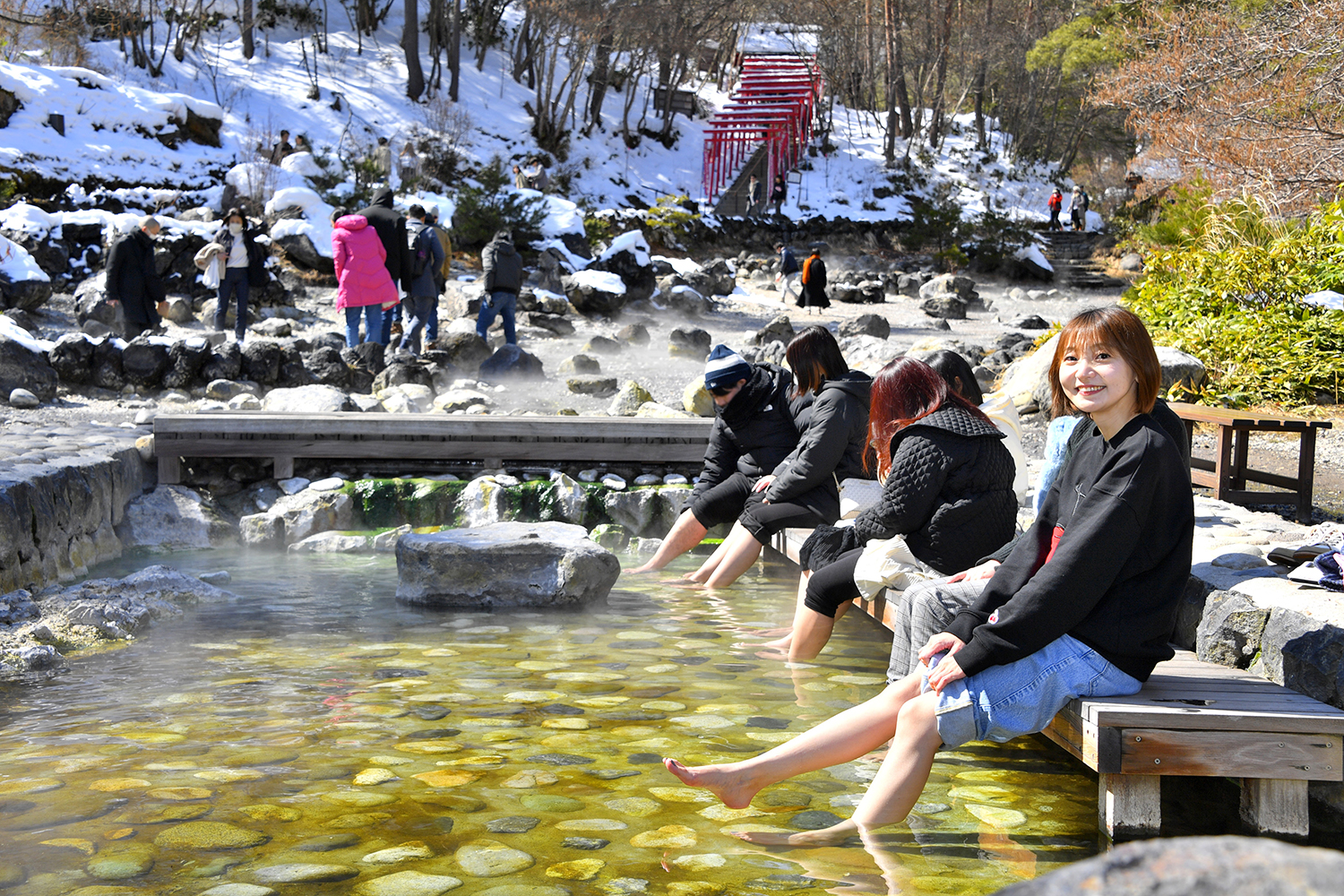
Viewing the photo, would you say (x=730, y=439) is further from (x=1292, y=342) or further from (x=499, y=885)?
(x=1292, y=342)

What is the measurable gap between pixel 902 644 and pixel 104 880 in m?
2.29

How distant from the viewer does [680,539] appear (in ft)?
21.7

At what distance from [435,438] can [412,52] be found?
24694 mm

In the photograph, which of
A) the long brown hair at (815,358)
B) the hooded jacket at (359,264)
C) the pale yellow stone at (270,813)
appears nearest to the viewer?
the pale yellow stone at (270,813)

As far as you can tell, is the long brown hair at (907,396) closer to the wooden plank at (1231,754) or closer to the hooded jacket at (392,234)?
the wooden plank at (1231,754)

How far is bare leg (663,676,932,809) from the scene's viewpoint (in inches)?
118

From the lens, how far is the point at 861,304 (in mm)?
22328

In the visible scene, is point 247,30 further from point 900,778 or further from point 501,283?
point 900,778

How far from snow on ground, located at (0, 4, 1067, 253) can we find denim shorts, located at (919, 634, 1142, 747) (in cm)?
1599

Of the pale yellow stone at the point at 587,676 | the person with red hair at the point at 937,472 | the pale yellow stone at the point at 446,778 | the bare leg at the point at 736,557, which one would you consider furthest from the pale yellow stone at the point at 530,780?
the bare leg at the point at 736,557

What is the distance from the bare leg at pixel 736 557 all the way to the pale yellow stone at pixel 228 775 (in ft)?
10.1

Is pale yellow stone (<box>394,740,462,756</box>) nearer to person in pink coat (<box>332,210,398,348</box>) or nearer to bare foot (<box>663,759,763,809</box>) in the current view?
bare foot (<box>663,759,763,809</box>)

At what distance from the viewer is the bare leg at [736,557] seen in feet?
19.8

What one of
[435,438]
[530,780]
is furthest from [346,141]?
[530,780]
